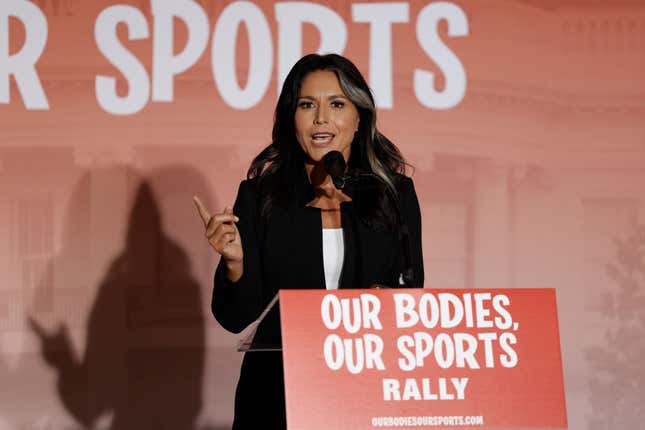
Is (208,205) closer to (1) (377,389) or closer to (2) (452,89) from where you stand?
(2) (452,89)

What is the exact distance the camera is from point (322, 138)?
2.20 meters

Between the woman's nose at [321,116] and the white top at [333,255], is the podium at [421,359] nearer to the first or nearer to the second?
the white top at [333,255]

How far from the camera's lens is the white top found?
2.11 metres

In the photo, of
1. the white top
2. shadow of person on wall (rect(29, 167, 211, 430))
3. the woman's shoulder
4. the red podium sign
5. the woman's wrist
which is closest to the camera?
the red podium sign

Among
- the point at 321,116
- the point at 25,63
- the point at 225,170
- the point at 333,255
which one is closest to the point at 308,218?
the point at 333,255

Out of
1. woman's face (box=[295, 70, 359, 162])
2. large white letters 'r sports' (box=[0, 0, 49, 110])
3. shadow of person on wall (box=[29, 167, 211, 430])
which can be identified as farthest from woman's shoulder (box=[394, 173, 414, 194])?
large white letters 'r sports' (box=[0, 0, 49, 110])

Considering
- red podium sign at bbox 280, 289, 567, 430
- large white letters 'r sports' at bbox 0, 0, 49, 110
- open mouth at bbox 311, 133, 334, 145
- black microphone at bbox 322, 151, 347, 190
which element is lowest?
red podium sign at bbox 280, 289, 567, 430

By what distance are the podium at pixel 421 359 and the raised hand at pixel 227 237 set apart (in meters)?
0.31

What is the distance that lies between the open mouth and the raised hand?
39 cm

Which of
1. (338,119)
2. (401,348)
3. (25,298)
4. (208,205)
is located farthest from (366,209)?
(25,298)

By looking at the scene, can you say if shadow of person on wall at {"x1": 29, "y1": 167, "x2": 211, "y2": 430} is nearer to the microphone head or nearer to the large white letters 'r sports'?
the large white letters 'r sports'

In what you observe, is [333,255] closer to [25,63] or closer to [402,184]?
[402,184]

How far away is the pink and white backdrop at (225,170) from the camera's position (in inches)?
135

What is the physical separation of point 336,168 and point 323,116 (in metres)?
0.43
